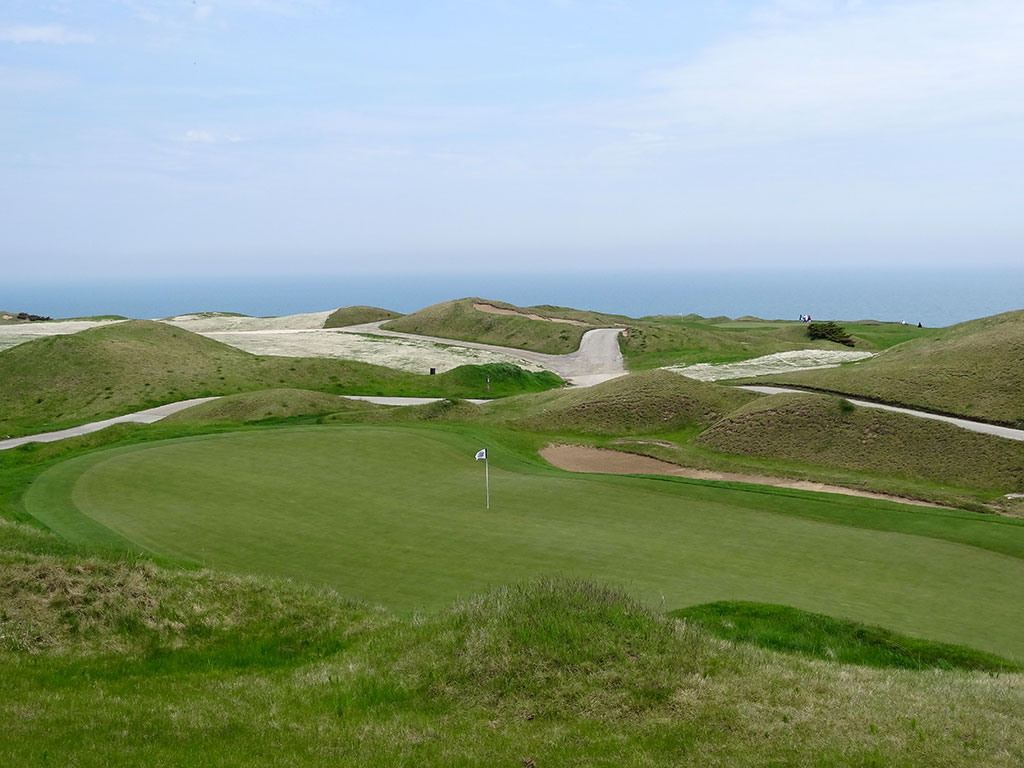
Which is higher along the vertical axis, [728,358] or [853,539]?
[728,358]

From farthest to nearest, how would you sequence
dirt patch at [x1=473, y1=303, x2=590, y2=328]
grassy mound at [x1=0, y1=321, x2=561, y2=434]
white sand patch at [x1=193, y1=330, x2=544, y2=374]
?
dirt patch at [x1=473, y1=303, x2=590, y2=328] → white sand patch at [x1=193, y1=330, x2=544, y2=374] → grassy mound at [x1=0, y1=321, x2=561, y2=434]

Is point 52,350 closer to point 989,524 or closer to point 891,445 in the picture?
point 891,445

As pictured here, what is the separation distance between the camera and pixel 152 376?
51594 mm

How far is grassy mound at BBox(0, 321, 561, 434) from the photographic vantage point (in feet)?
155

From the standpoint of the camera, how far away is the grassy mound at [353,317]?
309 ft

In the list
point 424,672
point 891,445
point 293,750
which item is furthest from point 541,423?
point 293,750

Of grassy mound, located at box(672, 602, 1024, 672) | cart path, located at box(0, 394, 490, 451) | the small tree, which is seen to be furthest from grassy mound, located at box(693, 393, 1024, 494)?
the small tree

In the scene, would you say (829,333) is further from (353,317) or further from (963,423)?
(353,317)

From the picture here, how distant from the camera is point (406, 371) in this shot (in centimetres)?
6112

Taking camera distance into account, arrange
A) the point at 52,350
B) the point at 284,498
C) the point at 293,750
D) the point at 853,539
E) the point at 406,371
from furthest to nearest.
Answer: the point at 406,371, the point at 52,350, the point at 284,498, the point at 853,539, the point at 293,750

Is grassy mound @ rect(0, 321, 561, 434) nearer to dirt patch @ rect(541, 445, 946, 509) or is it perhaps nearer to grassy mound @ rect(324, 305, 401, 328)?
dirt patch @ rect(541, 445, 946, 509)

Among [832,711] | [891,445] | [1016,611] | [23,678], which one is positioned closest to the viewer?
[832,711]

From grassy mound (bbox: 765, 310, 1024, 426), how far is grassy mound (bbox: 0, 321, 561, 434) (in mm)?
22232

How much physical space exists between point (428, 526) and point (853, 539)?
9.89 m
